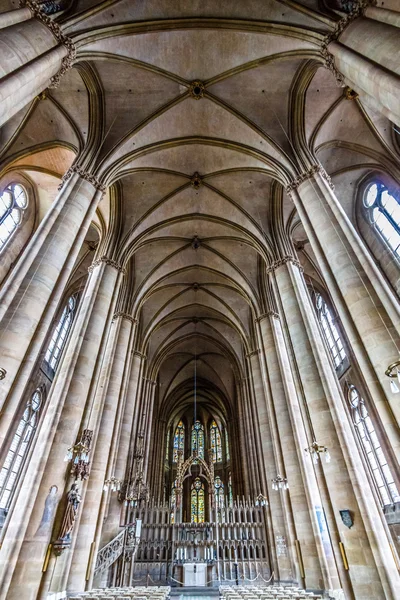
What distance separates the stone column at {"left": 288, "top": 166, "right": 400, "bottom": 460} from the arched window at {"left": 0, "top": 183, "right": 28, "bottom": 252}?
12.4 m

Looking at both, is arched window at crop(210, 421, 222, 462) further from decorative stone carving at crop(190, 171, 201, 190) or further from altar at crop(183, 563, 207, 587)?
decorative stone carving at crop(190, 171, 201, 190)

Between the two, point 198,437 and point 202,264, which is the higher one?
point 202,264

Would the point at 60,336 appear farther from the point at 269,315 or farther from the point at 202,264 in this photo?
the point at 269,315

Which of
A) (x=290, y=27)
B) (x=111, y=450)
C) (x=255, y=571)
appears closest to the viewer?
(x=290, y=27)

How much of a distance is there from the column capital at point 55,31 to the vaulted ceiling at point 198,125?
1.89 ft

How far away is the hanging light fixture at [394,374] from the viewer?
6484 mm

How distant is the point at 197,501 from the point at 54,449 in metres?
27.5

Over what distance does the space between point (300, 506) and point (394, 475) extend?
419cm

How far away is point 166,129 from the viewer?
14547 millimetres

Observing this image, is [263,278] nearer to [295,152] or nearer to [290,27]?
[295,152]

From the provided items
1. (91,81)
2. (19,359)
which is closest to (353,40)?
(91,81)

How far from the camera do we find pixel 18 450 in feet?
50.6

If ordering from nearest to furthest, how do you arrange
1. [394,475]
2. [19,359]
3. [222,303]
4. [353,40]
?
[19,359] → [353,40] → [394,475] → [222,303]

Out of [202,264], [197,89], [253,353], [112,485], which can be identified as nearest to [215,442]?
[253,353]
